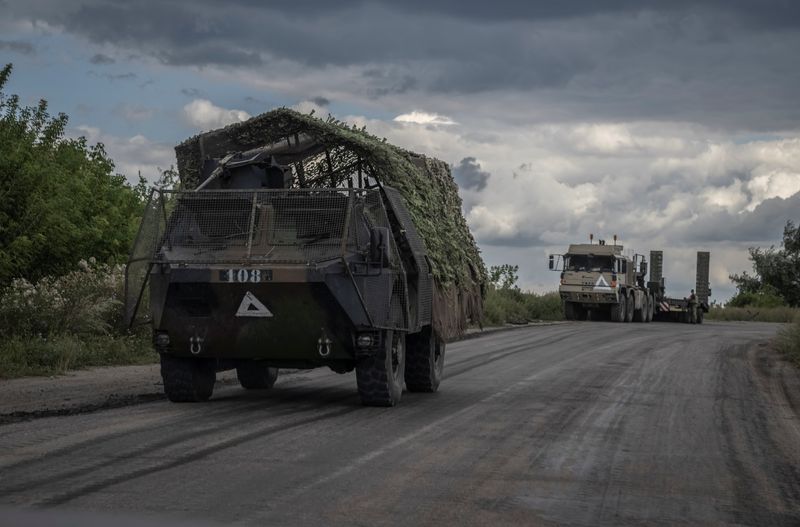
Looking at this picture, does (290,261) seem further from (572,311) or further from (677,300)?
(677,300)

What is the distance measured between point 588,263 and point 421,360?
106 ft

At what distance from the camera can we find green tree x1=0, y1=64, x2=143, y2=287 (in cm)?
2084

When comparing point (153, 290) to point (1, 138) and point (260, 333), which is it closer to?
point (260, 333)

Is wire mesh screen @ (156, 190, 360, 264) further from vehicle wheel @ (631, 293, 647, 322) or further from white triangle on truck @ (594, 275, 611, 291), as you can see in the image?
vehicle wheel @ (631, 293, 647, 322)

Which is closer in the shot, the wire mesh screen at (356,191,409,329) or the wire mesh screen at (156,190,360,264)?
the wire mesh screen at (356,191,409,329)

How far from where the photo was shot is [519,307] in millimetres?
47344

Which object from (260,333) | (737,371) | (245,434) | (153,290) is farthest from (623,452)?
(737,371)

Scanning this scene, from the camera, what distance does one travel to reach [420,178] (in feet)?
53.0

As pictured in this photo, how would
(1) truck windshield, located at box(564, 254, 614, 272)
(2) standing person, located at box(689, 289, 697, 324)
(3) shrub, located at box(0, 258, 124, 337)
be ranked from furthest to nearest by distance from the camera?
(2) standing person, located at box(689, 289, 697, 324) → (1) truck windshield, located at box(564, 254, 614, 272) → (3) shrub, located at box(0, 258, 124, 337)

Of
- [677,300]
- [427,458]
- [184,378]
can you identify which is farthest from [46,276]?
[677,300]

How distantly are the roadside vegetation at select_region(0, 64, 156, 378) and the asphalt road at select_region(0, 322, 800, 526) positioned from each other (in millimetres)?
4232

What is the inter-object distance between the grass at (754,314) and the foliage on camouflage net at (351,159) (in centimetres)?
4146

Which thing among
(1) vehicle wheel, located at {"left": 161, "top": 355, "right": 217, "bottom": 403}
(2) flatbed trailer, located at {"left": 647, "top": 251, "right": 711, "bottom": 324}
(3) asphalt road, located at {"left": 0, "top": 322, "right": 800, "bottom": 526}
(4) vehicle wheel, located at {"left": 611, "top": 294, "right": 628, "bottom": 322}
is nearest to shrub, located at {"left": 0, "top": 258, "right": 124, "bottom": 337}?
(3) asphalt road, located at {"left": 0, "top": 322, "right": 800, "bottom": 526}

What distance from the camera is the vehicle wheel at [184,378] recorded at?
538 inches
